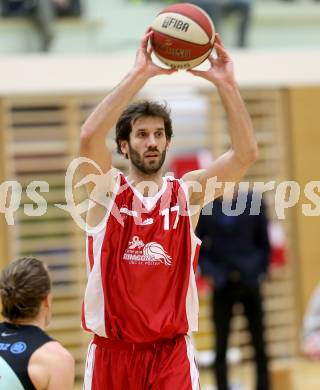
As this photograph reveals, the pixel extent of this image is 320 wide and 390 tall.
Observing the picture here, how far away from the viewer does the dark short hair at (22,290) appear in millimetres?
4113

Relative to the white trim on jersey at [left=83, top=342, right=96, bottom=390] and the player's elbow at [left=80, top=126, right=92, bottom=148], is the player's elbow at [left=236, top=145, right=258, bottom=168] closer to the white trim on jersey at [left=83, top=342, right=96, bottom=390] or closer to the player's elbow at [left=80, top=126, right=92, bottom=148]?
the player's elbow at [left=80, top=126, right=92, bottom=148]

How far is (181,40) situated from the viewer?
4.62 meters

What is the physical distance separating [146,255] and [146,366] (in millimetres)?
531

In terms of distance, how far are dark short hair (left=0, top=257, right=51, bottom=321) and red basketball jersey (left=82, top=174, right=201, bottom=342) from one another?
0.53 meters

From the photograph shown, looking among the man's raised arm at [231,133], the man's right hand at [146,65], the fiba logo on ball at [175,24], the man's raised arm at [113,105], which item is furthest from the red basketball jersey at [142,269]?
the fiba logo on ball at [175,24]

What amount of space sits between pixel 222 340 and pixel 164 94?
11.9ft

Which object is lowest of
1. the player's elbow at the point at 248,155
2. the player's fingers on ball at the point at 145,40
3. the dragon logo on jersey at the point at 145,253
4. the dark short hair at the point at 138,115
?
the dragon logo on jersey at the point at 145,253

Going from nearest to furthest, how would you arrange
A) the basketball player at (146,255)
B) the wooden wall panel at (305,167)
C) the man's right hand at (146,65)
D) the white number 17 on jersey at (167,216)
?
the man's right hand at (146,65) → the basketball player at (146,255) → the white number 17 on jersey at (167,216) → the wooden wall panel at (305,167)

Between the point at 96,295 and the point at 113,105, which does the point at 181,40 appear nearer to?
the point at 113,105

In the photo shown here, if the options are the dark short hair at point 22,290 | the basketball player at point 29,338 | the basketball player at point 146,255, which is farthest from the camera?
the basketball player at point 146,255

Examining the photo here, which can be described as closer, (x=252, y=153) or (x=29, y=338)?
(x=29, y=338)

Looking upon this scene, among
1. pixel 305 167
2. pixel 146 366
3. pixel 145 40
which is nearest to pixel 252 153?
pixel 145 40

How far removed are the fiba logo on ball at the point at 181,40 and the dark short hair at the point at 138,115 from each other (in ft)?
0.77

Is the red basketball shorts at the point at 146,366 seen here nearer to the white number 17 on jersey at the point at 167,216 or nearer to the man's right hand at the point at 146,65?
the white number 17 on jersey at the point at 167,216
